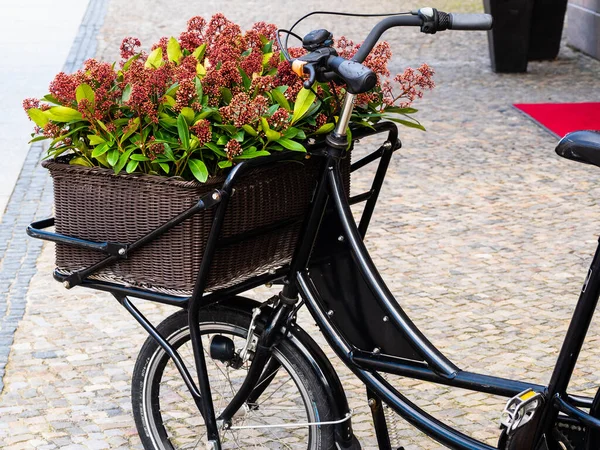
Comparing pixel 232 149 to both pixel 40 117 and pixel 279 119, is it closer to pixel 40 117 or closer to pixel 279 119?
pixel 279 119

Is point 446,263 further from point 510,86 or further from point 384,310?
point 510,86

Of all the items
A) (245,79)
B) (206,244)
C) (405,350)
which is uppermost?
(245,79)

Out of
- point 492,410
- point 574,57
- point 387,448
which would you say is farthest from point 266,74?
point 574,57

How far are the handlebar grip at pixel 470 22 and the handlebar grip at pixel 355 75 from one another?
26 centimetres

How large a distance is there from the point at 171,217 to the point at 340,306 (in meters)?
0.52

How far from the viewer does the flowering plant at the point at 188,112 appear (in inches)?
99.0

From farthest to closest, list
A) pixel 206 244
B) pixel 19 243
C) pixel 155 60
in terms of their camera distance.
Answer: pixel 19 243, pixel 155 60, pixel 206 244

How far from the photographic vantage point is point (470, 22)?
2.44 m

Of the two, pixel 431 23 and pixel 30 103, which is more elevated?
pixel 431 23

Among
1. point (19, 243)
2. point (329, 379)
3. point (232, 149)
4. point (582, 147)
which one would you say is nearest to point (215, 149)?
point (232, 149)

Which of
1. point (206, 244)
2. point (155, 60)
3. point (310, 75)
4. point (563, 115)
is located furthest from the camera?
point (563, 115)

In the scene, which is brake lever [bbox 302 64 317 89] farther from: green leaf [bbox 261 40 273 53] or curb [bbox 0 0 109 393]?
curb [bbox 0 0 109 393]

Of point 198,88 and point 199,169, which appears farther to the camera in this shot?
point 198,88

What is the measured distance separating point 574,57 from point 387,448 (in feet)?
28.7
